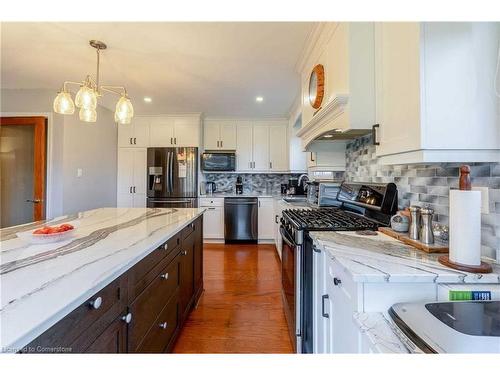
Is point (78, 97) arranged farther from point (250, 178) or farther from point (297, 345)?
point (250, 178)

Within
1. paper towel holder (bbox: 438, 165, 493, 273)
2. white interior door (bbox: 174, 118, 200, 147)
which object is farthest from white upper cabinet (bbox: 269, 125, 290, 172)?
paper towel holder (bbox: 438, 165, 493, 273)

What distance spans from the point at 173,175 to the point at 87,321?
370 centimetres

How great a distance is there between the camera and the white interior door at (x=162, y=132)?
14.7ft

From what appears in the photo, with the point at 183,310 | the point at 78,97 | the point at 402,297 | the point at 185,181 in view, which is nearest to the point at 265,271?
the point at 183,310

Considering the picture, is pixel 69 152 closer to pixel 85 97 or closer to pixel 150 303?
pixel 85 97

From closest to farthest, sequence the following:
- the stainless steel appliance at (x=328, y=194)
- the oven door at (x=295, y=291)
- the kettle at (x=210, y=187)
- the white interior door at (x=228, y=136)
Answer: the oven door at (x=295, y=291) → the stainless steel appliance at (x=328, y=194) → the white interior door at (x=228, y=136) → the kettle at (x=210, y=187)

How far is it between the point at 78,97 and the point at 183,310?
1.84 meters

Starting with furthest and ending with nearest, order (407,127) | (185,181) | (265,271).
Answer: (185,181) < (265,271) < (407,127)

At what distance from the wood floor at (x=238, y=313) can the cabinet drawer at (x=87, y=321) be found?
1.02 meters

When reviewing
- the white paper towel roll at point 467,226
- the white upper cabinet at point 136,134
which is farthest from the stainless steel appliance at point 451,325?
the white upper cabinet at point 136,134

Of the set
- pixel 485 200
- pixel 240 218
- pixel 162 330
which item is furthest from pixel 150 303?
pixel 240 218

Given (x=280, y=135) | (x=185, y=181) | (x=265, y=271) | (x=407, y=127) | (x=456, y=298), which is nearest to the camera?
(x=456, y=298)

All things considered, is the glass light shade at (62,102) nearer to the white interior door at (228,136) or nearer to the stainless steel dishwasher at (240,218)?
the stainless steel dishwasher at (240,218)

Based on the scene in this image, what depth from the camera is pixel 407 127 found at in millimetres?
1050
